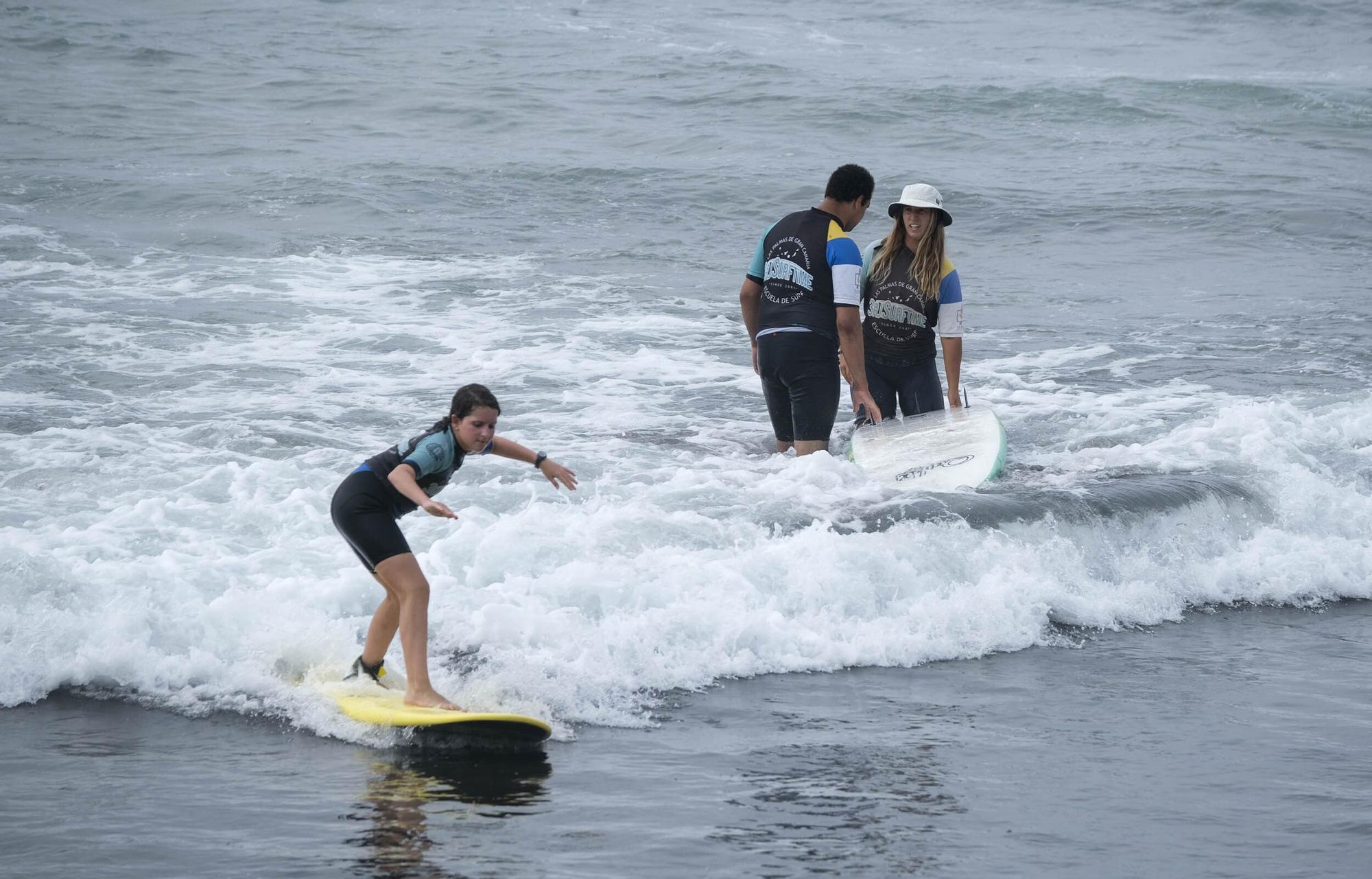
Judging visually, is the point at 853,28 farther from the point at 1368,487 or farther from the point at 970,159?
the point at 1368,487

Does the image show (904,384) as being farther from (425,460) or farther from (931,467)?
(425,460)

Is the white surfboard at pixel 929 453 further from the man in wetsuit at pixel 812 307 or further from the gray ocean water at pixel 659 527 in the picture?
the man in wetsuit at pixel 812 307

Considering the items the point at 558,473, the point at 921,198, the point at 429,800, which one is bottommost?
the point at 429,800

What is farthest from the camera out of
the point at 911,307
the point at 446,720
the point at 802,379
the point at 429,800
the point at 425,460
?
the point at 911,307

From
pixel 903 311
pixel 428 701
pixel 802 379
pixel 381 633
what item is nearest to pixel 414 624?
pixel 428 701

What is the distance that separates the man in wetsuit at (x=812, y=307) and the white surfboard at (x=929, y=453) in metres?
0.46

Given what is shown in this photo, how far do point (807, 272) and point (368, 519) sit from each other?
112 inches

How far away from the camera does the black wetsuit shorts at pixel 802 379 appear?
7.27m

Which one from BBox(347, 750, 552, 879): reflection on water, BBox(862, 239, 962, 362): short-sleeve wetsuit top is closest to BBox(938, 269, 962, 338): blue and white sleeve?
BBox(862, 239, 962, 362): short-sleeve wetsuit top

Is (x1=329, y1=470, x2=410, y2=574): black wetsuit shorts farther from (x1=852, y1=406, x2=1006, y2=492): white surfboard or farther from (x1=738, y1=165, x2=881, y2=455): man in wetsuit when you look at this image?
(x1=852, y1=406, x2=1006, y2=492): white surfboard

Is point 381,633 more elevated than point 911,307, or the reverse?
point 911,307

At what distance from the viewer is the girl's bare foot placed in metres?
5.05

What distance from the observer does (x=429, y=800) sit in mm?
4629

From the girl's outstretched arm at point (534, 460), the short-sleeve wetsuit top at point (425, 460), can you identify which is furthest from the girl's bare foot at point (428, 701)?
the girl's outstretched arm at point (534, 460)
